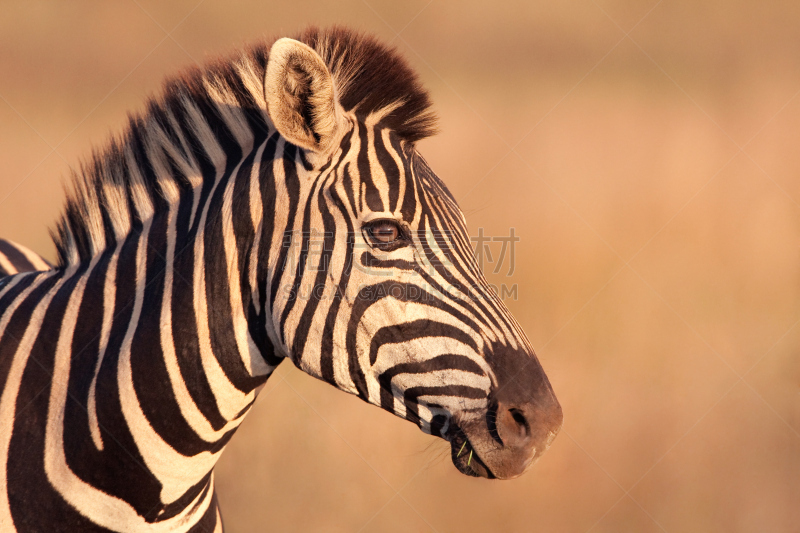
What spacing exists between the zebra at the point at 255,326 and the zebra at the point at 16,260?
2.25m

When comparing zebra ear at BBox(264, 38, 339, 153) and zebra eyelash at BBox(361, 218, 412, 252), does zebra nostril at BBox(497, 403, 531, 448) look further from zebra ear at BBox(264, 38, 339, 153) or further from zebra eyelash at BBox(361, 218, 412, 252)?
zebra ear at BBox(264, 38, 339, 153)

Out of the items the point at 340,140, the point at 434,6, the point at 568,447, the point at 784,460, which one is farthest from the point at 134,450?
the point at 434,6

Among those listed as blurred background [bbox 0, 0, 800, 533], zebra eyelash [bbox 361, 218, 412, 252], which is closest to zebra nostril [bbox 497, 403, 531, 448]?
zebra eyelash [bbox 361, 218, 412, 252]

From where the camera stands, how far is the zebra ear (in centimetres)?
210

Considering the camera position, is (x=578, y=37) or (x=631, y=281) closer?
(x=631, y=281)

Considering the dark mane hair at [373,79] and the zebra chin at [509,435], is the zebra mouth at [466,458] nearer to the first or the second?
the zebra chin at [509,435]

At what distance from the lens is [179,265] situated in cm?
237

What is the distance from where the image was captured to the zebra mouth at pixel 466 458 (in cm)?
217

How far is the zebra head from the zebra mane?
1.13ft

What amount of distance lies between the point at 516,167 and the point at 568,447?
5.26 m

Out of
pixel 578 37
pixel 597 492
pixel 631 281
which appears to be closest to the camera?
pixel 597 492

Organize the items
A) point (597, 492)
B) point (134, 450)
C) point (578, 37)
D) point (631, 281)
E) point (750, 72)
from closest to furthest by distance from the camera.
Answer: point (134, 450), point (597, 492), point (631, 281), point (750, 72), point (578, 37)

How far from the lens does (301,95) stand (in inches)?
88.9

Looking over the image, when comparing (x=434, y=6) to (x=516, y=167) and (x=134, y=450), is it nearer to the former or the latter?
(x=516, y=167)
